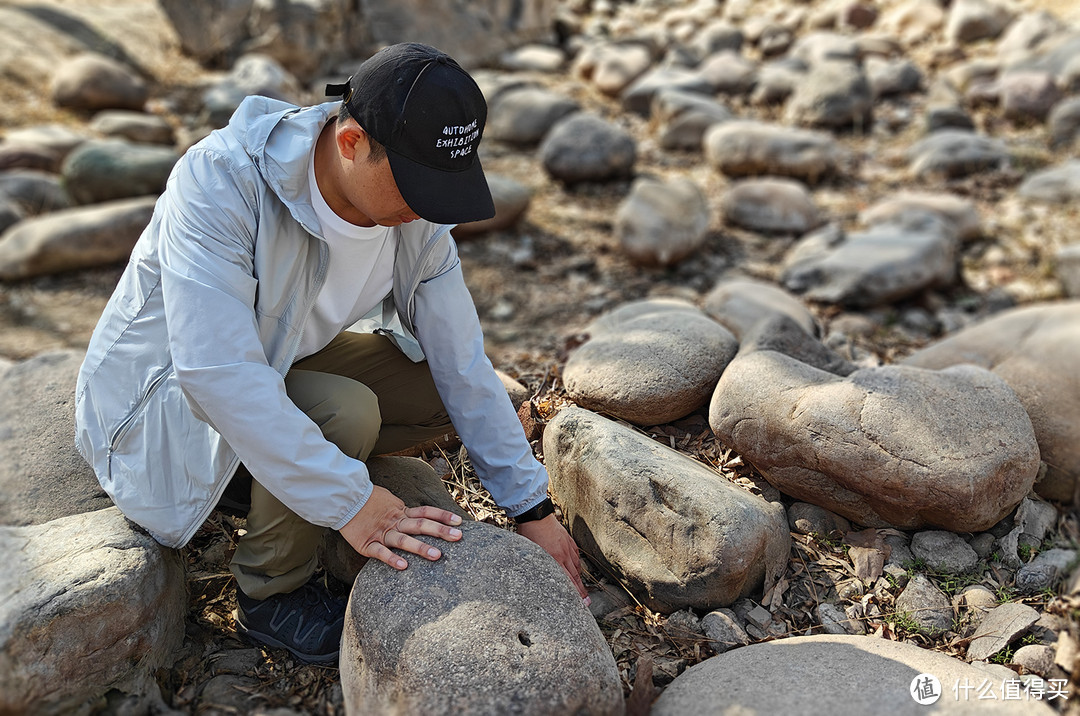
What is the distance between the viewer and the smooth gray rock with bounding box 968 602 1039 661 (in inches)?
83.7

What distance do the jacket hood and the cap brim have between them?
10.3 inches

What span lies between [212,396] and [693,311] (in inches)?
87.9

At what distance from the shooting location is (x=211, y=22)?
896 cm

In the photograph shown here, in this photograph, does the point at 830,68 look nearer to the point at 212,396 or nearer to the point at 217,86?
the point at 217,86

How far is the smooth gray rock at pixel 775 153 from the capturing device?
6.38 meters

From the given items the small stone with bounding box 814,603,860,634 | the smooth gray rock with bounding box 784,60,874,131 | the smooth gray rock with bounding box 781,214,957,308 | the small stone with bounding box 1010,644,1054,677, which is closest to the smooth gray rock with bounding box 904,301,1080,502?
the small stone with bounding box 1010,644,1054,677

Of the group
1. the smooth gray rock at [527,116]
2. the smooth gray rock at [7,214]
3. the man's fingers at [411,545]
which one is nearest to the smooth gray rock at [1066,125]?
the smooth gray rock at [527,116]

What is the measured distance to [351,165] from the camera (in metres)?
1.89

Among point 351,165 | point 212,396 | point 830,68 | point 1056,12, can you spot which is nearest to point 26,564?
point 212,396

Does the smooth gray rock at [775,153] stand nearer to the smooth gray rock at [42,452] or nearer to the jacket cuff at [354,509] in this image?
the smooth gray rock at [42,452]

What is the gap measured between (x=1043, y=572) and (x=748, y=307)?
1.76 metres

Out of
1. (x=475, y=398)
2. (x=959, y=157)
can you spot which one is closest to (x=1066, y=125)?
(x=959, y=157)

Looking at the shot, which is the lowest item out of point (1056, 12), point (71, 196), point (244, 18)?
point (71, 196)

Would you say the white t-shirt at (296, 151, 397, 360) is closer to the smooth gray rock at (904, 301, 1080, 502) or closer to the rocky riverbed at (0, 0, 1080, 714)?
the rocky riverbed at (0, 0, 1080, 714)
